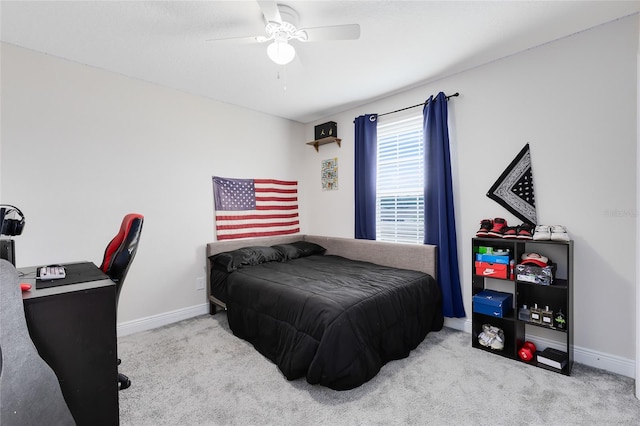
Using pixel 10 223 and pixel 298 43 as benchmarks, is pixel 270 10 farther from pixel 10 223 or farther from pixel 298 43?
pixel 10 223

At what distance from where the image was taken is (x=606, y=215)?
2.18m

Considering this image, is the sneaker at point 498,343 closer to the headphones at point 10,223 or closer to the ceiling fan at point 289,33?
the ceiling fan at point 289,33

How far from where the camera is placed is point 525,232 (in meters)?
2.36

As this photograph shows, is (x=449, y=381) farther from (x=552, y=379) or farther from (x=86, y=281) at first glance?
(x=86, y=281)

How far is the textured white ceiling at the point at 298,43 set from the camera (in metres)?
1.97

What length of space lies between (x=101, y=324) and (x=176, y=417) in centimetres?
85

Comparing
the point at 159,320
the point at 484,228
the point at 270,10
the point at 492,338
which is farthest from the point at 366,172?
the point at 159,320

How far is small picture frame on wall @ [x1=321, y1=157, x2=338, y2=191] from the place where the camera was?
4082 millimetres

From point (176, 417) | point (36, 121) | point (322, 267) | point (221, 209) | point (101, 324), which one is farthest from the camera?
point (221, 209)

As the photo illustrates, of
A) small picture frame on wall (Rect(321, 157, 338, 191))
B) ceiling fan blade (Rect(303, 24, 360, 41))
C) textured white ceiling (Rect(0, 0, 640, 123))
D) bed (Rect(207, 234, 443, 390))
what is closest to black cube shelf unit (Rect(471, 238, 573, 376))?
bed (Rect(207, 234, 443, 390))

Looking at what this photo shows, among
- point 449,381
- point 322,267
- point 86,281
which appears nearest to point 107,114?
point 86,281

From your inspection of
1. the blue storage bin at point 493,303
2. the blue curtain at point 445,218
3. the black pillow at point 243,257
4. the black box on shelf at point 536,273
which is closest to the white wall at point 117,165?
the black pillow at point 243,257

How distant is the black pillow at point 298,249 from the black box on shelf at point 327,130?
1451 millimetres

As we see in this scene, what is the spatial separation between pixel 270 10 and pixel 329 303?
183 cm
